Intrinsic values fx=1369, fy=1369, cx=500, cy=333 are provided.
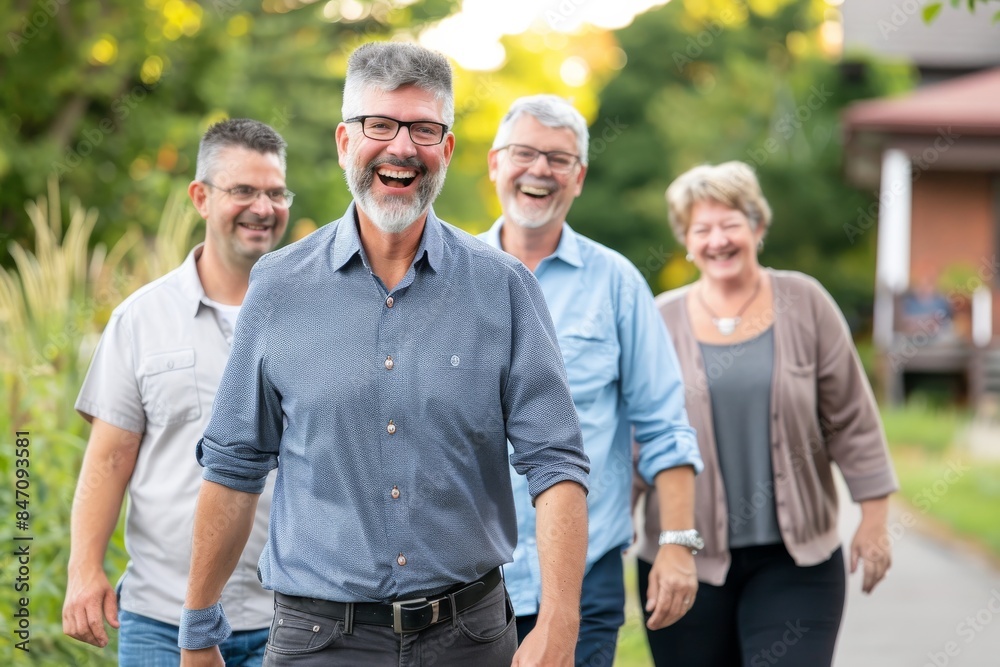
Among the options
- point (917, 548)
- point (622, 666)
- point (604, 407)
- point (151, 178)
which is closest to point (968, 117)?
point (917, 548)

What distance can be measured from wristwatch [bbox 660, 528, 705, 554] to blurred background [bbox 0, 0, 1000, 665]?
6.64 ft

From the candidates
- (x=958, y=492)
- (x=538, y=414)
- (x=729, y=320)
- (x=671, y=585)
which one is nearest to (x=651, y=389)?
(x=671, y=585)

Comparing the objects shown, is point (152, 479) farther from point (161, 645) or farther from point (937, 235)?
point (937, 235)

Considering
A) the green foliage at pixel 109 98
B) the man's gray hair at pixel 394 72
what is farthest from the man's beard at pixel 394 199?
the green foliage at pixel 109 98

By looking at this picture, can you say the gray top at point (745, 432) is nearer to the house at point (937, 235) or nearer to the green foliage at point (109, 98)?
the green foliage at point (109, 98)

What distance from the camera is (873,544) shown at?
5.07 metres

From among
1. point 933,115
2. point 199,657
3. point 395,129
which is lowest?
point 199,657

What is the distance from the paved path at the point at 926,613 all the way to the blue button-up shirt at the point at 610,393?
338cm

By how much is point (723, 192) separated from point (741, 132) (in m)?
25.2

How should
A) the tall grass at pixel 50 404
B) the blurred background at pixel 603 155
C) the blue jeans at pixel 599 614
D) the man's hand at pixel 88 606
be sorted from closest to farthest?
the man's hand at pixel 88 606 → the blue jeans at pixel 599 614 → the tall grass at pixel 50 404 → the blurred background at pixel 603 155

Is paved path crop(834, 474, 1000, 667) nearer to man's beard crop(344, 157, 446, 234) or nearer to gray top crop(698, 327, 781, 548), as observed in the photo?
gray top crop(698, 327, 781, 548)

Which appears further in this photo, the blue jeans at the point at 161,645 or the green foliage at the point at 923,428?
the green foliage at the point at 923,428

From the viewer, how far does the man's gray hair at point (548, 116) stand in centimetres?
462

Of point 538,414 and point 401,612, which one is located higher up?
point 538,414
